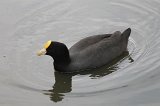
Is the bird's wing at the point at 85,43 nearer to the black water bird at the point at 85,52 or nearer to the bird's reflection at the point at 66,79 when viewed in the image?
the black water bird at the point at 85,52

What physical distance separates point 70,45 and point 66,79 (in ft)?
4.03

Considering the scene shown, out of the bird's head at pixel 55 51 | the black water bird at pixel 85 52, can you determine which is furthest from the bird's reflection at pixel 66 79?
the bird's head at pixel 55 51

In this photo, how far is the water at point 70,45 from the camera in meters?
9.53

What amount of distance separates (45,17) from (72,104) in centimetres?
362

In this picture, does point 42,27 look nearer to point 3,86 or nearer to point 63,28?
point 63,28

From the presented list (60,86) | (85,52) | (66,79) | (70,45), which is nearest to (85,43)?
(85,52)

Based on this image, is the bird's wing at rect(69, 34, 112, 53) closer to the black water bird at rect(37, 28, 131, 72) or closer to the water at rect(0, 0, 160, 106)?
the black water bird at rect(37, 28, 131, 72)

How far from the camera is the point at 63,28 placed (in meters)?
11.9

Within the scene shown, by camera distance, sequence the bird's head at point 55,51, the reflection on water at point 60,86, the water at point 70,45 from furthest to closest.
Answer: the bird's head at point 55,51
the reflection on water at point 60,86
the water at point 70,45

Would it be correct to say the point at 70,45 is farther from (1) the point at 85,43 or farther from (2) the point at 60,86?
(2) the point at 60,86

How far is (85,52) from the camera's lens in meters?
10.4

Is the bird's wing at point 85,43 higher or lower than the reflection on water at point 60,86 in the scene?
higher

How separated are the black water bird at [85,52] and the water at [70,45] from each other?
177 mm

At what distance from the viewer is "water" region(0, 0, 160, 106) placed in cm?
953
